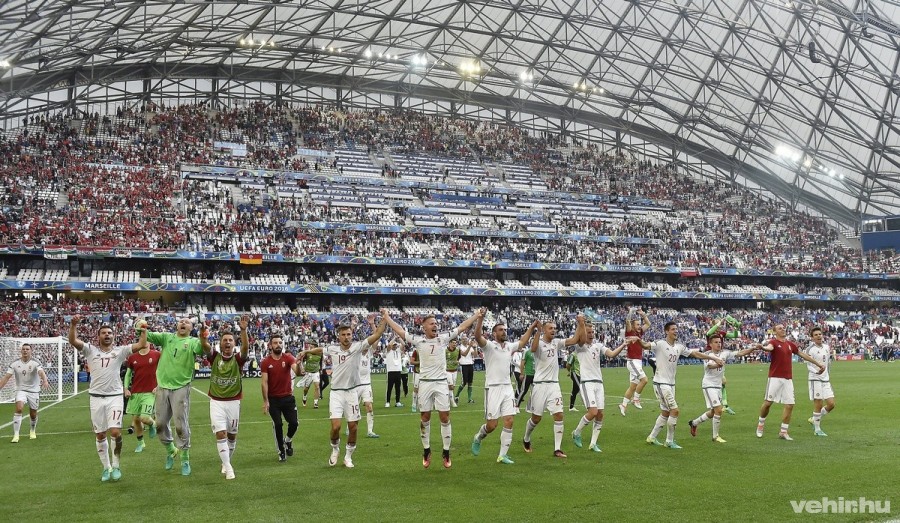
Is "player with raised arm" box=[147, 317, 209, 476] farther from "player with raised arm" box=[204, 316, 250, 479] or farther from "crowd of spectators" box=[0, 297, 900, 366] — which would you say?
"crowd of spectators" box=[0, 297, 900, 366]

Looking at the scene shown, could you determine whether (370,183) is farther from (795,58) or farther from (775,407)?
(775,407)

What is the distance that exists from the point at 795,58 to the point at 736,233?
21687mm

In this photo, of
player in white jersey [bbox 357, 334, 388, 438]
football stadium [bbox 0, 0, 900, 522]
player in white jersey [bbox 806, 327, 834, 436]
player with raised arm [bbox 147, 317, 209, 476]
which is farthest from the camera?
player in white jersey [bbox 806, 327, 834, 436]

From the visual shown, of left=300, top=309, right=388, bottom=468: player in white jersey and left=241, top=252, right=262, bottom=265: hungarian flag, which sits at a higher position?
left=241, top=252, right=262, bottom=265: hungarian flag

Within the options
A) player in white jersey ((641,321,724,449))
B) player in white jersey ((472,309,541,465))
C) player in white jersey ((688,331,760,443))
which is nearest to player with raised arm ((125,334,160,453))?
player in white jersey ((472,309,541,465))

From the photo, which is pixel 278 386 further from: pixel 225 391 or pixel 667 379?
pixel 667 379

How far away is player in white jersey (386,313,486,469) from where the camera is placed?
43.6 ft

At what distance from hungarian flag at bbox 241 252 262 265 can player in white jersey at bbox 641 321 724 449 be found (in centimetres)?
4456

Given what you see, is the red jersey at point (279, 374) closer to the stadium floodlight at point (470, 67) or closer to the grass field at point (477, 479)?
the grass field at point (477, 479)

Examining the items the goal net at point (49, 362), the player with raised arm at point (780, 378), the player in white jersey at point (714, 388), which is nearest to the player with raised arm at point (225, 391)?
the player in white jersey at point (714, 388)

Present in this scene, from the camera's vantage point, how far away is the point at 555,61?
67.1 m

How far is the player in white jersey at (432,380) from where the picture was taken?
13.3 m

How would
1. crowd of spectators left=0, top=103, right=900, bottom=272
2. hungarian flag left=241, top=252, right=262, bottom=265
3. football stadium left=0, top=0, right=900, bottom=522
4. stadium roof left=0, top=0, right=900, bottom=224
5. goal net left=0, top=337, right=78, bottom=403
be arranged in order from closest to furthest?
football stadium left=0, top=0, right=900, bottom=522, goal net left=0, top=337, right=78, bottom=403, stadium roof left=0, top=0, right=900, bottom=224, crowd of spectators left=0, top=103, right=900, bottom=272, hungarian flag left=241, top=252, right=262, bottom=265

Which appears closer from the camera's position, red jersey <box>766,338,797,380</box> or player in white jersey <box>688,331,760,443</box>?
player in white jersey <box>688,331,760,443</box>
